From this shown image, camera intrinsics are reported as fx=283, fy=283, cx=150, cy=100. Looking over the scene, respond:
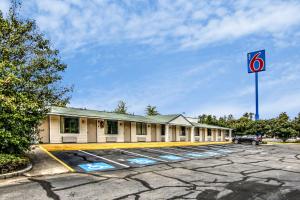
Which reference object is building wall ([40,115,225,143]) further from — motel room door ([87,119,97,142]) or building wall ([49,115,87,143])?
motel room door ([87,119,97,142])

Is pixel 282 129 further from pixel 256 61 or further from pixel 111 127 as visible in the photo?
pixel 111 127

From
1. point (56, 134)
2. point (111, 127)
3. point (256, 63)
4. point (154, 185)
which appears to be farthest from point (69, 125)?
point (256, 63)

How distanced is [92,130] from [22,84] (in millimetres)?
13874

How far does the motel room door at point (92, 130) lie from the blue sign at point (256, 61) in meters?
32.1

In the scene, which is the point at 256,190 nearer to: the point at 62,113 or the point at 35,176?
the point at 35,176

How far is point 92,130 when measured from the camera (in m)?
26.3

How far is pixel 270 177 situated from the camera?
11.2 metres

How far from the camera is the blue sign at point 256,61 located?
47.1 m

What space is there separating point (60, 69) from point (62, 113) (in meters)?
8.87

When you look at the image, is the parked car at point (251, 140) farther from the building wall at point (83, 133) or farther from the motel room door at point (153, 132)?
the motel room door at point (153, 132)

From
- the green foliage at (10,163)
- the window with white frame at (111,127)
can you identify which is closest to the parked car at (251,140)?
the window with white frame at (111,127)

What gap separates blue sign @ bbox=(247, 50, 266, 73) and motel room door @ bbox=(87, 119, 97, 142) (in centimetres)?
3209

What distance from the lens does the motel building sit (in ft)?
76.3

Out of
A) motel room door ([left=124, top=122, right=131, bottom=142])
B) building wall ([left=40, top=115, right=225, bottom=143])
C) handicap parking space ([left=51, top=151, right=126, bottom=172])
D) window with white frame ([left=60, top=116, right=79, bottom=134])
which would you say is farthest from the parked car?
handicap parking space ([left=51, top=151, right=126, bottom=172])
